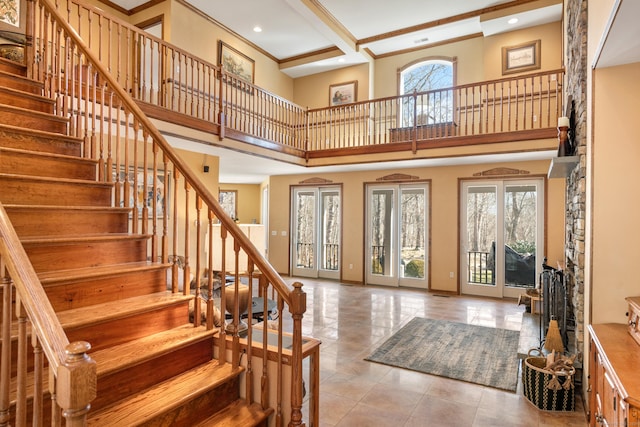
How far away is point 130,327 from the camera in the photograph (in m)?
2.10

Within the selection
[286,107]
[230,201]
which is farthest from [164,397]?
[230,201]

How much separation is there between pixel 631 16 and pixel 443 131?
515cm

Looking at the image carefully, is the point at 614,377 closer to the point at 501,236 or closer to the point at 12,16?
the point at 501,236

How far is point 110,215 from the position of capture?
2.71m

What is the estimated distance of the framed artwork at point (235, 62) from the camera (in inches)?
289

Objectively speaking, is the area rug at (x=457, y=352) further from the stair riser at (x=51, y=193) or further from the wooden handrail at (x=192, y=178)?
the stair riser at (x=51, y=193)

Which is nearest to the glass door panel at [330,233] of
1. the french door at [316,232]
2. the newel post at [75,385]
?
the french door at [316,232]

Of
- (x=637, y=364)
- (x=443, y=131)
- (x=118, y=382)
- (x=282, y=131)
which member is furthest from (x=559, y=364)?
(x=282, y=131)

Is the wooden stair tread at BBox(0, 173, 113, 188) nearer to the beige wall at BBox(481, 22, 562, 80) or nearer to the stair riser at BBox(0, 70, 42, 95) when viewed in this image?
the stair riser at BBox(0, 70, 42, 95)

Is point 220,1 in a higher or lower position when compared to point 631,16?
higher

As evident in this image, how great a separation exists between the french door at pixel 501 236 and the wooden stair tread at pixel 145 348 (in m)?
6.14

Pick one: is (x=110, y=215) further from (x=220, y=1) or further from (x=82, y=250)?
(x=220, y=1)

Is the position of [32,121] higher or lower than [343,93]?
lower

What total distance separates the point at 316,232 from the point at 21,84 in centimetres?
649
